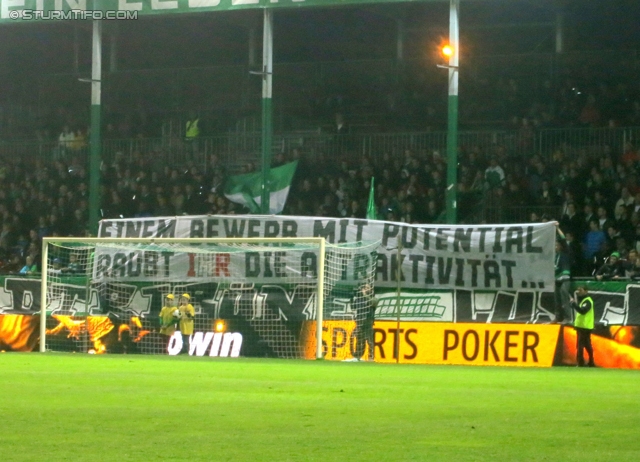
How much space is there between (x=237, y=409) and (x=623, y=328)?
35.6 feet

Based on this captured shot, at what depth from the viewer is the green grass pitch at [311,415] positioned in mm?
6434

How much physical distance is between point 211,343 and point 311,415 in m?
12.0

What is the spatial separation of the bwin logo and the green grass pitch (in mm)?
5633

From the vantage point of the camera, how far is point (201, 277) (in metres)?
20.9

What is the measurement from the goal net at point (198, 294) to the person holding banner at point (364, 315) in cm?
12

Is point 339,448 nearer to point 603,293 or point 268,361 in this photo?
point 268,361

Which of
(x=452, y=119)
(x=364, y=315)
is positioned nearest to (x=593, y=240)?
(x=452, y=119)

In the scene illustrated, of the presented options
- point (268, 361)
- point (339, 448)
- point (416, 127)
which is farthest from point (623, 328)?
point (339, 448)

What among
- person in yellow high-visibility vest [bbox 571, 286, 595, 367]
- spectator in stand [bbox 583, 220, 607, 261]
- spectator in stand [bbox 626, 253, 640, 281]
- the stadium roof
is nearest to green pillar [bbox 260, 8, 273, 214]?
the stadium roof

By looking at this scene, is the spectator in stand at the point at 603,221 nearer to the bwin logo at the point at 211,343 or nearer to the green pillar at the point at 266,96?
the green pillar at the point at 266,96

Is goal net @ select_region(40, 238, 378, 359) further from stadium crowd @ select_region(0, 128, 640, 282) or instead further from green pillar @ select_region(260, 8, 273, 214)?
stadium crowd @ select_region(0, 128, 640, 282)

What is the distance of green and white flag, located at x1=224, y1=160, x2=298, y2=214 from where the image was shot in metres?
25.0

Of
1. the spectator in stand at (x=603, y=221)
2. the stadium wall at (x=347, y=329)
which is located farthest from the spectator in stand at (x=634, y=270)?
the spectator in stand at (x=603, y=221)

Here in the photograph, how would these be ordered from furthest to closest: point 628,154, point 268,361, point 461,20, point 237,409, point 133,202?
point 461,20
point 133,202
point 628,154
point 268,361
point 237,409
